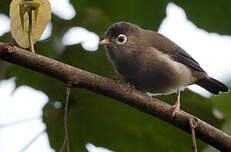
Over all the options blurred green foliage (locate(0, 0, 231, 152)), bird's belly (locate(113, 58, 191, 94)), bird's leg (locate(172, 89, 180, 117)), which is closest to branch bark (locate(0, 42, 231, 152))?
bird's leg (locate(172, 89, 180, 117))

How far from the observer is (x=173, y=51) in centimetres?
460

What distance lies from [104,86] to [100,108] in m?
0.97

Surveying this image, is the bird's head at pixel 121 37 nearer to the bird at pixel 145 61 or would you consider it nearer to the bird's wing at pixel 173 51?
the bird at pixel 145 61

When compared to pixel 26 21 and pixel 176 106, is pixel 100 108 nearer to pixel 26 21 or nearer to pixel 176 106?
pixel 176 106

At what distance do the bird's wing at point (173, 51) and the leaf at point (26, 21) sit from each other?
1.97 m

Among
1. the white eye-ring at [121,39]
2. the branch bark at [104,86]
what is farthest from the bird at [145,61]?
the branch bark at [104,86]

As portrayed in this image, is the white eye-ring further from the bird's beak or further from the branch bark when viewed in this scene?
the branch bark

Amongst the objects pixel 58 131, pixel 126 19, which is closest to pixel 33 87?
pixel 58 131

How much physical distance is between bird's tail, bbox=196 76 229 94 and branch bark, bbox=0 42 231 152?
1.55 m

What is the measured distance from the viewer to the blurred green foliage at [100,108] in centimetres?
359

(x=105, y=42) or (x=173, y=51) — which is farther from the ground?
(x=105, y=42)

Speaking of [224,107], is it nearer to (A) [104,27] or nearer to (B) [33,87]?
(A) [104,27]

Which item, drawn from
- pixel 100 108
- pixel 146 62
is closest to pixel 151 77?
pixel 146 62

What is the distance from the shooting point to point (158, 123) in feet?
12.3
